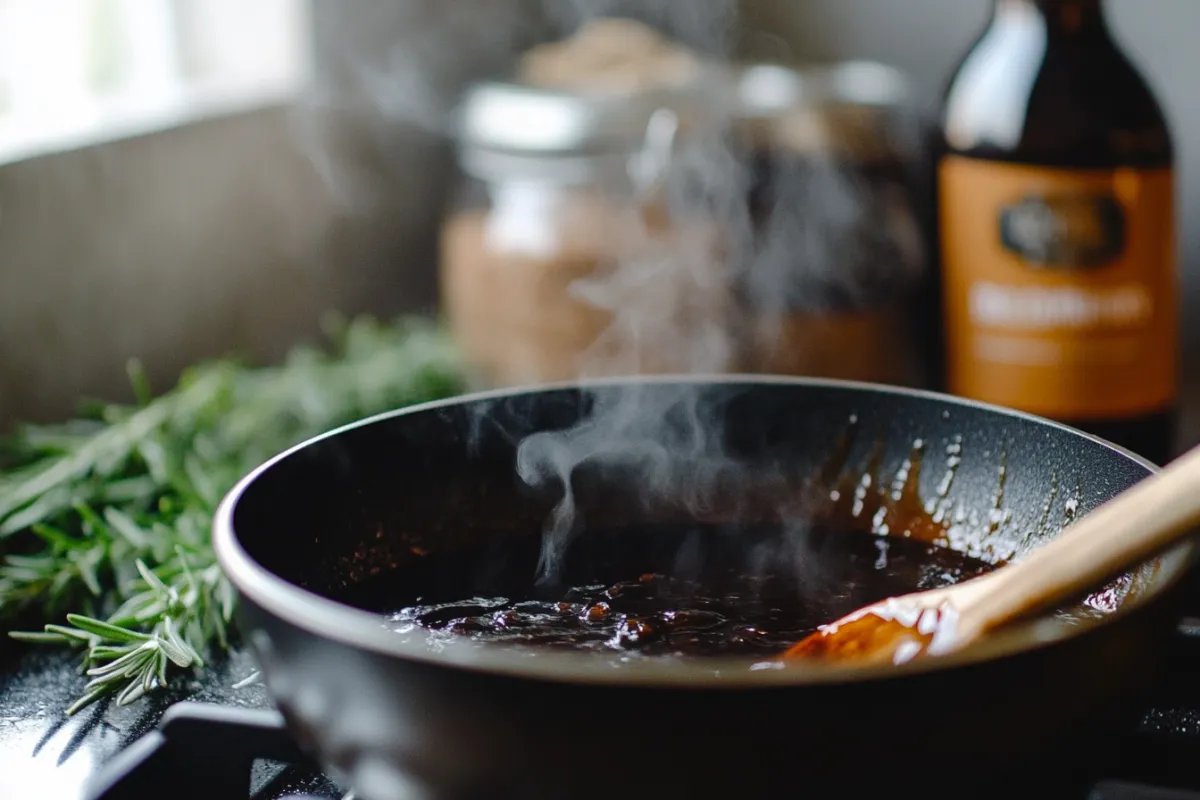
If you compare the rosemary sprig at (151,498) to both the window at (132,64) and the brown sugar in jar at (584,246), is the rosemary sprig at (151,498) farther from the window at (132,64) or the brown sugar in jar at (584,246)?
the window at (132,64)

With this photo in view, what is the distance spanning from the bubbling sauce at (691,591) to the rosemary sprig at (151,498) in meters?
0.16

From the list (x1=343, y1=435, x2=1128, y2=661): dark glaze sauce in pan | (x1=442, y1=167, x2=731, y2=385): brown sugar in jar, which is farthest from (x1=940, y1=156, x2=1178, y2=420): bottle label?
(x1=343, y1=435, x2=1128, y2=661): dark glaze sauce in pan

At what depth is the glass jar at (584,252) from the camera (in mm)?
1012

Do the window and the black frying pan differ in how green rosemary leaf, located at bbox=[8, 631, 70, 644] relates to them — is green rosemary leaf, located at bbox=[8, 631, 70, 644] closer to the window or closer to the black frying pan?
the black frying pan

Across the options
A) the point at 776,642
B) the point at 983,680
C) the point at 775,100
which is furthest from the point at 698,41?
the point at 983,680

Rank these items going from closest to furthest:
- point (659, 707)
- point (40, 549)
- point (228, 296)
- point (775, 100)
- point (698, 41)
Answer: point (659, 707), point (40, 549), point (775, 100), point (228, 296), point (698, 41)

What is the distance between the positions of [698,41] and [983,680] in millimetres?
1395

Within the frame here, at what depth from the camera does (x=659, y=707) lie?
1.13 ft

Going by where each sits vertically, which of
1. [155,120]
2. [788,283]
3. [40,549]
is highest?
[155,120]

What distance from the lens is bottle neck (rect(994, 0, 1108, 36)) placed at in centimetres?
93

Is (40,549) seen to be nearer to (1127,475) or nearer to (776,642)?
(776,642)

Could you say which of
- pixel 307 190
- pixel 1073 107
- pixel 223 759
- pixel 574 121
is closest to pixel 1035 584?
pixel 223 759

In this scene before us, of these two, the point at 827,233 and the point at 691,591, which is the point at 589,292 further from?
the point at 691,591

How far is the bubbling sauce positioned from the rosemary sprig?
16 centimetres
